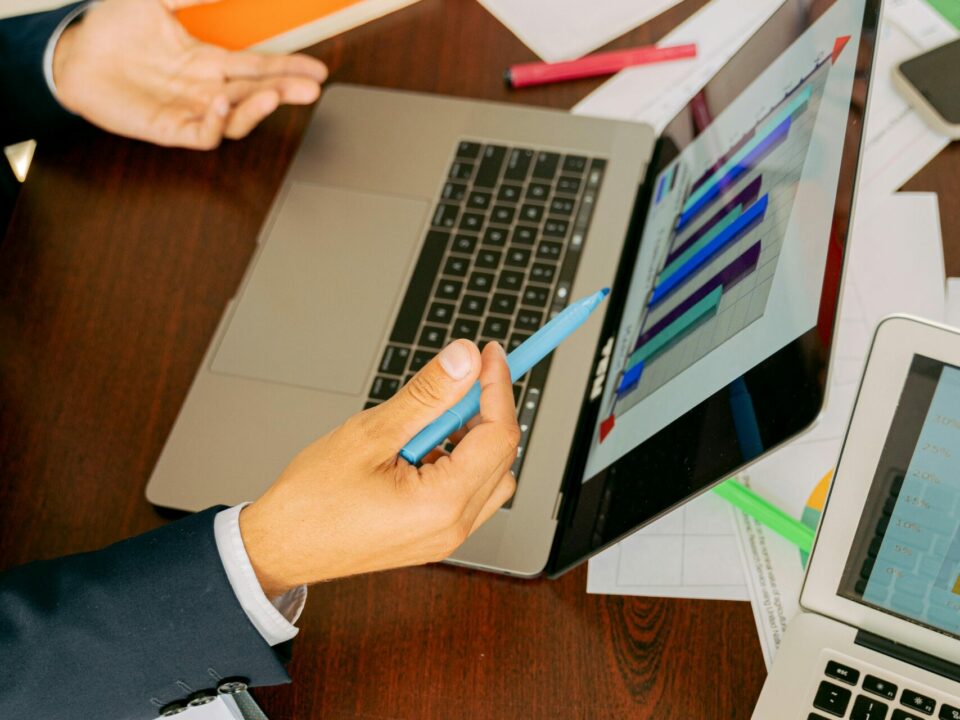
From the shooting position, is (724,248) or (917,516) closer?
(917,516)

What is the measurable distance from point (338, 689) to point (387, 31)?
26.6 inches

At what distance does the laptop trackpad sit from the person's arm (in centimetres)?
18

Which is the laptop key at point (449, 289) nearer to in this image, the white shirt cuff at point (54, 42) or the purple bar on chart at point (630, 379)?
the purple bar on chart at point (630, 379)

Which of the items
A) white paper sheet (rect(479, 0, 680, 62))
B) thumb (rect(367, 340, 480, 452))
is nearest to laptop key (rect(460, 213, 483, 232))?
white paper sheet (rect(479, 0, 680, 62))

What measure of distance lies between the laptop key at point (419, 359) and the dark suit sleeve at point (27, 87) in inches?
18.3

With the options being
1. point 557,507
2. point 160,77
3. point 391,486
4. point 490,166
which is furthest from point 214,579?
point 160,77

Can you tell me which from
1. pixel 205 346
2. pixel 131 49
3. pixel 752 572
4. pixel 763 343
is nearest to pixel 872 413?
pixel 763 343

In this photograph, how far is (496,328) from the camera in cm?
75

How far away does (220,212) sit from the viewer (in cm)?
85

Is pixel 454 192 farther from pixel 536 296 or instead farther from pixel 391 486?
pixel 391 486

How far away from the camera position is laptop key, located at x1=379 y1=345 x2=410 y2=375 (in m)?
0.74

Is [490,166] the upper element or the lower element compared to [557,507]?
upper

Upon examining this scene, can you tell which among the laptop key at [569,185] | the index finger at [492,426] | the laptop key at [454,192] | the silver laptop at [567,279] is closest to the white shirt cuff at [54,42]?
the silver laptop at [567,279]

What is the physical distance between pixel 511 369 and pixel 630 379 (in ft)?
0.43
